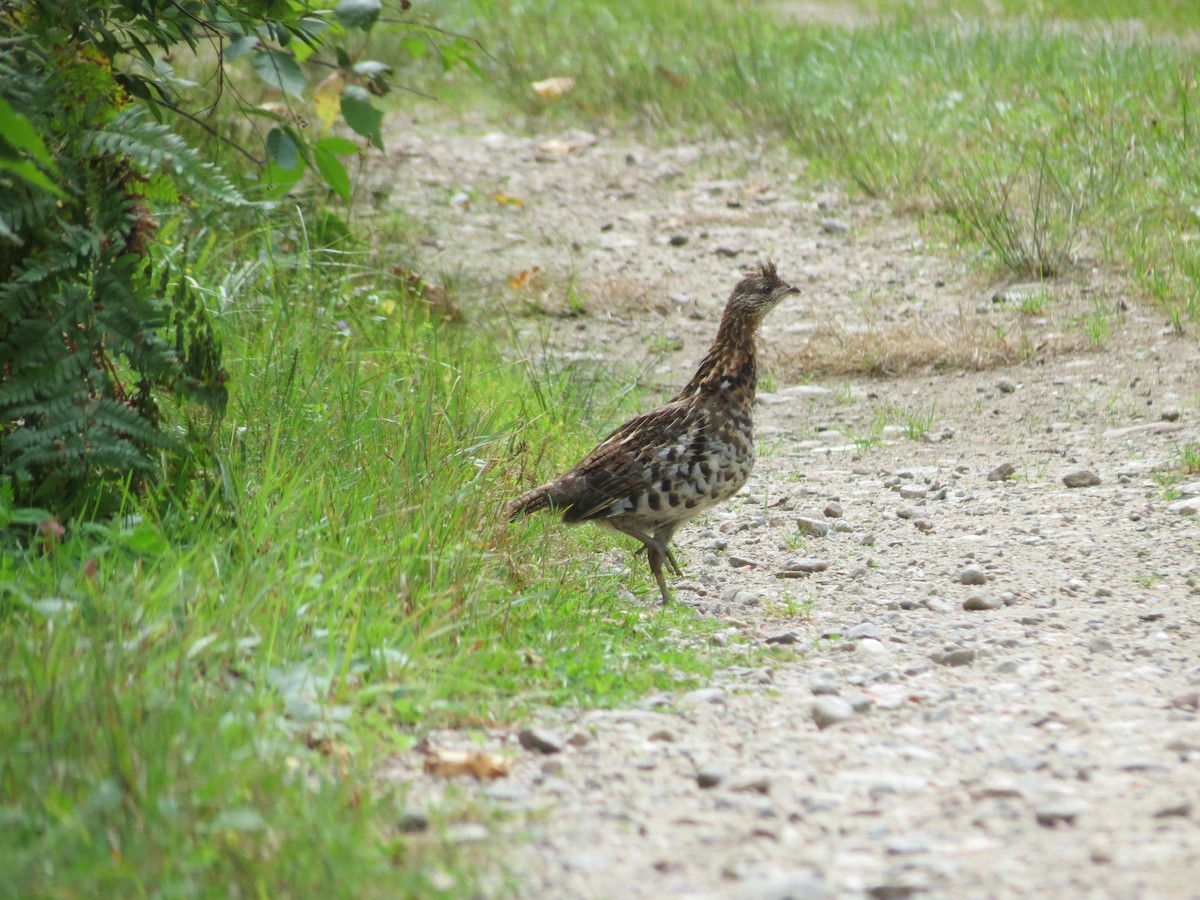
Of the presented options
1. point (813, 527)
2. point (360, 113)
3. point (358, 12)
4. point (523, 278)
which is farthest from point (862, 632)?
point (523, 278)

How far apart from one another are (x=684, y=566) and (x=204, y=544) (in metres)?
2.42

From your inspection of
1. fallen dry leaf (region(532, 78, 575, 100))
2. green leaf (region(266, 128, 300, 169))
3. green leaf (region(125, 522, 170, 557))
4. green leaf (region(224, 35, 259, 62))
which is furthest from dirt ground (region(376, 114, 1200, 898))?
green leaf (region(224, 35, 259, 62))

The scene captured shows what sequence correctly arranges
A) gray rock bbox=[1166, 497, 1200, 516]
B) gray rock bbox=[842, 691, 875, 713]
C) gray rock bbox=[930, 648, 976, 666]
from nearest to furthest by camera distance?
gray rock bbox=[842, 691, 875, 713] < gray rock bbox=[930, 648, 976, 666] < gray rock bbox=[1166, 497, 1200, 516]

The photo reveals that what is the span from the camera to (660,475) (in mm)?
6059

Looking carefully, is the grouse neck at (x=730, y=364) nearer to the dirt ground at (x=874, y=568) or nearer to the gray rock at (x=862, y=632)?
the dirt ground at (x=874, y=568)

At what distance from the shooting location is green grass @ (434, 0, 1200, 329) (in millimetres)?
9836

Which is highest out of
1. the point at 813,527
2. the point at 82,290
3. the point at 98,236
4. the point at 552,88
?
the point at 98,236

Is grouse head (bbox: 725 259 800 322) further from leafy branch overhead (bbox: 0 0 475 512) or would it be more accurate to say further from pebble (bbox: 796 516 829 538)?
leafy branch overhead (bbox: 0 0 475 512)

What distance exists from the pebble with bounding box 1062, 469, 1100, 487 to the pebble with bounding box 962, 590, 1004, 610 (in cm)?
159

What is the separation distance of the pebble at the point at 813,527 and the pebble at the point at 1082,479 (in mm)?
1255

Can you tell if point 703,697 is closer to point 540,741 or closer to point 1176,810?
point 540,741

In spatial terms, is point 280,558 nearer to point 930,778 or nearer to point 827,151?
point 930,778

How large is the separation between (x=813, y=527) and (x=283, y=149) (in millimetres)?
2905

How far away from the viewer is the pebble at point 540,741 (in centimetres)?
416
